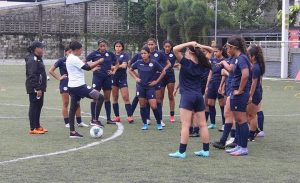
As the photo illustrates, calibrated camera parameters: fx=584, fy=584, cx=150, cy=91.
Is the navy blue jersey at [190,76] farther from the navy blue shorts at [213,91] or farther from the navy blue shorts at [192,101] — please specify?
the navy blue shorts at [213,91]

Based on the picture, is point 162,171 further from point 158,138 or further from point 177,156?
point 158,138

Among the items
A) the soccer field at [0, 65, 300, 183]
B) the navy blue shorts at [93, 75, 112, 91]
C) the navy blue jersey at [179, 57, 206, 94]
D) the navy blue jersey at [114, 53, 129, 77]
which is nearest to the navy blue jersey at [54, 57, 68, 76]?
the navy blue shorts at [93, 75, 112, 91]

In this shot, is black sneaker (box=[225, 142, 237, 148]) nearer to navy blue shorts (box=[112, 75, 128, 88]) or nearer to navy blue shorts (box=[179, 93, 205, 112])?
navy blue shorts (box=[179, 93, 205, 112])

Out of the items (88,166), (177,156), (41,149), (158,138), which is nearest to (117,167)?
(88,166)

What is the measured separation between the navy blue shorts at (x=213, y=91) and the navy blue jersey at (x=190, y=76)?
3.16 metres

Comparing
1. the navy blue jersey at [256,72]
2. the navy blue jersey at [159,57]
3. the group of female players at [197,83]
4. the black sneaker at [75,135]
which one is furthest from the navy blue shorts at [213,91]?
the black sneaker at [75,135]

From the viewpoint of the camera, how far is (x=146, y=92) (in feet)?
41.8

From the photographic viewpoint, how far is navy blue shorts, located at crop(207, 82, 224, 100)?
1249 centimetres

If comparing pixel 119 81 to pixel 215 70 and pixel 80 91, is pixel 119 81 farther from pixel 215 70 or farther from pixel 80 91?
pixel 80 91

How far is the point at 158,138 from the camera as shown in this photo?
37.4 ft

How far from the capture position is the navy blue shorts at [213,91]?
12.5m

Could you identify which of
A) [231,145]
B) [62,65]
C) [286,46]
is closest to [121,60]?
[62,65]

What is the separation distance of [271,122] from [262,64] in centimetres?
392

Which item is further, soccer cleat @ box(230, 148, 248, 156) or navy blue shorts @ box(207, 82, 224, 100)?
navy blue shorts @ box(207, 82, 224, 100)
